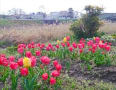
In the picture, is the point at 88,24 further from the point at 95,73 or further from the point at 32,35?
the point at 95,73

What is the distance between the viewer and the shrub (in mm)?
12484

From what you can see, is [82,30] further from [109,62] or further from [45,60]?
[45,60]

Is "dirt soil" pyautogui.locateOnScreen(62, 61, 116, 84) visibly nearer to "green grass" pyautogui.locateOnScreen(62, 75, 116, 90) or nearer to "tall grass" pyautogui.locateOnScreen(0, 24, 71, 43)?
"green grass" pyautogui.locateOnScreen(62, 75, 116, 90)

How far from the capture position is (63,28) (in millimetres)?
15031

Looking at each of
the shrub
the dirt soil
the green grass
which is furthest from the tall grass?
the green grass

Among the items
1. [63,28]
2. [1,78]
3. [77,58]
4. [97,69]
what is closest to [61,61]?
[77,58]

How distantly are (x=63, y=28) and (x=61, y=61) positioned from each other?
886 centimetres

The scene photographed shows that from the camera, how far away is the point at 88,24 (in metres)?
12.5

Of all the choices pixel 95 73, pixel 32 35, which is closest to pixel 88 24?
pixel 32 35

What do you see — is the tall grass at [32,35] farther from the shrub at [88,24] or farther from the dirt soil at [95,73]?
the dirt soil at [95,73]

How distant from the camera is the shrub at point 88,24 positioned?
12484mm

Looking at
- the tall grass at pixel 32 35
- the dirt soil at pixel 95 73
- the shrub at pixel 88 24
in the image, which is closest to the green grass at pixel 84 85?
the dirt soil at pixel 95 73

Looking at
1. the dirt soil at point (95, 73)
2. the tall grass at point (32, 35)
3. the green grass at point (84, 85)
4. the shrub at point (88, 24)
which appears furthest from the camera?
Answer: the shrub at point (88, 24)

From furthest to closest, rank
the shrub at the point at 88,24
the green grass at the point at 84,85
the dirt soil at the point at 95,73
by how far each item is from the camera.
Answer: the shrub at the point at 88,24
the dirt soil at the point at 95,73
the green grass at the point at 84,85
